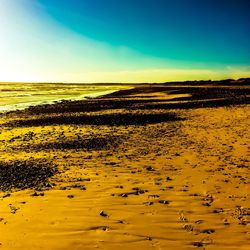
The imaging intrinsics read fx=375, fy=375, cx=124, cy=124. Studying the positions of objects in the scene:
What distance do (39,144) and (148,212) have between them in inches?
375

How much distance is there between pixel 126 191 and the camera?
29.9 feet

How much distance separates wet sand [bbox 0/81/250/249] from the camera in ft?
21.1

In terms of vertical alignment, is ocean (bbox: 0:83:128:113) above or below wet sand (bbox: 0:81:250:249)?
above

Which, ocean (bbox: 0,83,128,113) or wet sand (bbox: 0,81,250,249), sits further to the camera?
ocean (bbox: 0,83,128,113)

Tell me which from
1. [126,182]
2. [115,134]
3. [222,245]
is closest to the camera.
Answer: [222,245]

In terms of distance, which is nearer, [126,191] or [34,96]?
[126,191]

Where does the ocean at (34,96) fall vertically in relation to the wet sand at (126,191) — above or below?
above

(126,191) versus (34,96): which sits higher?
(34,96)

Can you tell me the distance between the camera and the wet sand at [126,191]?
6.45 m

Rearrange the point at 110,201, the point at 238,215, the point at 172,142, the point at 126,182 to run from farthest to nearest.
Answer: the point at 172,142, the point at 126,182, the point at 110,201, the point at 238,215

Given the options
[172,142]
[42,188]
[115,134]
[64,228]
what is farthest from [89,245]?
[115,134]

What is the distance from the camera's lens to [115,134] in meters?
18.7

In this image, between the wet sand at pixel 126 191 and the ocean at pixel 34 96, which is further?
the ocean at pixel 34 96

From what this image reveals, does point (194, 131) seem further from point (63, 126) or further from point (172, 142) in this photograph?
point (63, 126)
